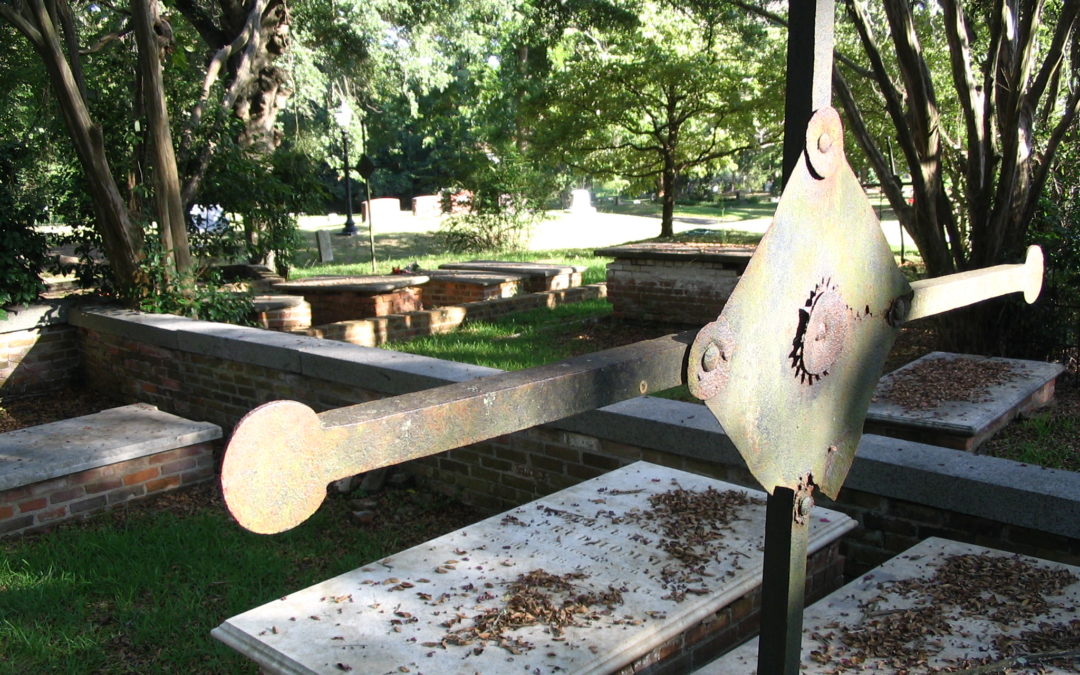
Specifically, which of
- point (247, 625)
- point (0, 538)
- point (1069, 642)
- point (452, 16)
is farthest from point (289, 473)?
point (452, 16)

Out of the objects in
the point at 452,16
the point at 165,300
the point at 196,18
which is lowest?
the point at 165,300

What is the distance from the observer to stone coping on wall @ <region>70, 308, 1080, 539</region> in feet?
10.7

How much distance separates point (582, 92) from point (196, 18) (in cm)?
774

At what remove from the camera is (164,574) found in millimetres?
4090

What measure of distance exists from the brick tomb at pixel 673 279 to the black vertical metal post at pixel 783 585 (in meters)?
7.47

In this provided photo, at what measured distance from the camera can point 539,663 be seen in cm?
239

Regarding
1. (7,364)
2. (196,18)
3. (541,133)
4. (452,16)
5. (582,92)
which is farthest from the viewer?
(452,16)

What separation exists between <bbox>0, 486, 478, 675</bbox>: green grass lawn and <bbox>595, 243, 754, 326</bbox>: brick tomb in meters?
4.93

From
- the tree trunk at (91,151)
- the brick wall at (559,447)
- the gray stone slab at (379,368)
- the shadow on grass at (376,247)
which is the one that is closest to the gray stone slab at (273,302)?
the tree trunk at (91,151)

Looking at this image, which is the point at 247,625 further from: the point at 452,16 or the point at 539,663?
the point at 452,16

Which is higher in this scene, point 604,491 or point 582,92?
point 582,92

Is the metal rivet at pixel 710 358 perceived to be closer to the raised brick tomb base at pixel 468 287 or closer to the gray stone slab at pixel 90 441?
the gray stone slab at pixel 90 441

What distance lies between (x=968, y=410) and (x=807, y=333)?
12.3 ft

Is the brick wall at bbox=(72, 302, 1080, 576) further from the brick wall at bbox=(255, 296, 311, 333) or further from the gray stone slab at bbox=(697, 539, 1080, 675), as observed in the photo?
the brick wall at bbox=(255, 296, 311, 333)
